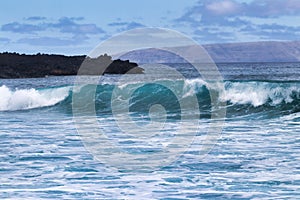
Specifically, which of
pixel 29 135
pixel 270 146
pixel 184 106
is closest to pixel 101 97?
pixel 184 106

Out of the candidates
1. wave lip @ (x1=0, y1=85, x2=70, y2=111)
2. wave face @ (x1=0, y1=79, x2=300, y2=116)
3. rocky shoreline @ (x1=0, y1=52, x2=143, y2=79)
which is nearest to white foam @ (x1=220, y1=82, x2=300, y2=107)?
wave face @ (x1=0, y1=79, x2=300, y2=116)

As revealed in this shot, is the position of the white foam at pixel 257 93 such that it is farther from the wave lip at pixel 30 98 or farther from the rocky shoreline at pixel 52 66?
the rocky shoreline at pixel 52 66

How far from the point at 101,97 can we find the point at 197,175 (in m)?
19.1

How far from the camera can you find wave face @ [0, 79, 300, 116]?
2064 centimetres

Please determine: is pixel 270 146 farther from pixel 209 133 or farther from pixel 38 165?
pixel 38 165

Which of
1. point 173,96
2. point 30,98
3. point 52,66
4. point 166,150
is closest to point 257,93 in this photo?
point 173,96

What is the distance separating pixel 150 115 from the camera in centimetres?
1984

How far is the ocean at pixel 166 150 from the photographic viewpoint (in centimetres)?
800

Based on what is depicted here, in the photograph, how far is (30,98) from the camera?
91.0 ft

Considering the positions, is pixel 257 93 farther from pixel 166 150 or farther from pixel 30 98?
pixel 166 150

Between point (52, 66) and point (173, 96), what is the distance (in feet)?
185

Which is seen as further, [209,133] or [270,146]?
[209,133]

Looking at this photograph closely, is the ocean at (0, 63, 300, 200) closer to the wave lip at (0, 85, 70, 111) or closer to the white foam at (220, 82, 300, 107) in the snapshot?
the white foam at (220, 82, 300, 107)

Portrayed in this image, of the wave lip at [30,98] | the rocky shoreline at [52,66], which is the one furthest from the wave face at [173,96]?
the rocky shoreline at [52,66]
